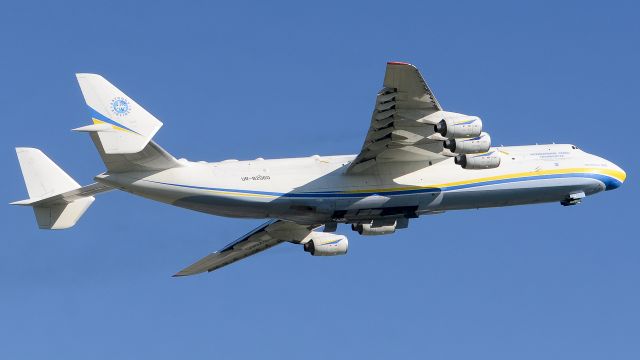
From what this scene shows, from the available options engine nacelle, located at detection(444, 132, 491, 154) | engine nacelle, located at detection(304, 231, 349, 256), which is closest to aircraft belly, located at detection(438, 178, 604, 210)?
engine nacelle, located at detection(444, 132, 491, 154)

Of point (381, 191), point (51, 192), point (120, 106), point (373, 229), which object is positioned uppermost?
point (120, 106)

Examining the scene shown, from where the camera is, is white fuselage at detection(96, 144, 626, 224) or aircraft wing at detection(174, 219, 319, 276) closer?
white fuselage at detection(96, 144, 626, 224)

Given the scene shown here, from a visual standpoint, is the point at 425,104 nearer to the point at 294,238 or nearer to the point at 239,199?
the point at 239,199

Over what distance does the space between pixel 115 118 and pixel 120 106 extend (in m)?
0.37

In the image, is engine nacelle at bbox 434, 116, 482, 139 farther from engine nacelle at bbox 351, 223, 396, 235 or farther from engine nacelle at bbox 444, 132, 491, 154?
engine nacelle at bbox 351, 223, 396, 235

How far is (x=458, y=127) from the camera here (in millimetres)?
29203

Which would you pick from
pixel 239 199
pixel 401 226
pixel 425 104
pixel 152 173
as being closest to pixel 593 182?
pixel 401 226

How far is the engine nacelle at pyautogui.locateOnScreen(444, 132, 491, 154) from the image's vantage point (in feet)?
98.6

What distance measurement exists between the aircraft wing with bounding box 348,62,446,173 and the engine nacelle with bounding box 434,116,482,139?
25 centimetres

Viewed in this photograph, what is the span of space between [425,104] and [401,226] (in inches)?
208

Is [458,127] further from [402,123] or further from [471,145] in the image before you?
[402,123]

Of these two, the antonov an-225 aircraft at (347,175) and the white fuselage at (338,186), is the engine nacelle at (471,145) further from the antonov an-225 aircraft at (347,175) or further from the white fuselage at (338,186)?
the white fuselage at (338,186)

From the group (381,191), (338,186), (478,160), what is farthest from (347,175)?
(478,160)

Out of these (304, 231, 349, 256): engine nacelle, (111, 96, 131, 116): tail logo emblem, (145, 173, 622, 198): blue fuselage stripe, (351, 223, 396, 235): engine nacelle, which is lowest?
(304, 231, 349, 256): engine nacelle
